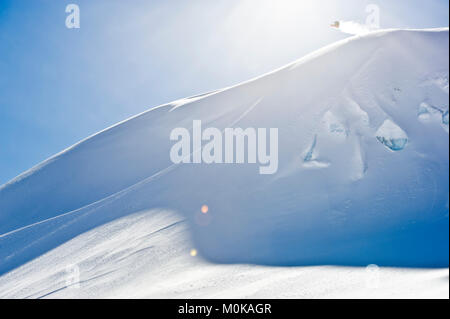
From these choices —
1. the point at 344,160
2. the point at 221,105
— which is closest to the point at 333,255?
the point at 344,160

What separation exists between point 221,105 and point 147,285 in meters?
14.4

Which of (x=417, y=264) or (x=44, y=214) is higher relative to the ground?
(x=44, y=214)

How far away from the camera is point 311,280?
8367 millimetres

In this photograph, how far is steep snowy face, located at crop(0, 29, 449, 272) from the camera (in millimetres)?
10312

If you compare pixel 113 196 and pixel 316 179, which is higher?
pixel 316 179

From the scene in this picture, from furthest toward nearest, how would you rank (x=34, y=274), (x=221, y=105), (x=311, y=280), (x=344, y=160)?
(x=221, y=105)
(x=344, y=160)
(x=34, y=274)
(x=311, y=280)

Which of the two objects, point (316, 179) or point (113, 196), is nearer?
point (316, 179)

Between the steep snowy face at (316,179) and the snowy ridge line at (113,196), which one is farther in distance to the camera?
the snowy ridge line at (113,196)

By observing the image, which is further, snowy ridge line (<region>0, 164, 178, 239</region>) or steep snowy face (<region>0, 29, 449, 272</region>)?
snowy ridge line (<region>0, 164, 178, 239</region>)

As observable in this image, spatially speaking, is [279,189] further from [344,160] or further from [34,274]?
[34,274]

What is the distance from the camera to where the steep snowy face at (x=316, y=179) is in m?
10.3

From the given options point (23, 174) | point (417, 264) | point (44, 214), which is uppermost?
point (23, 174)

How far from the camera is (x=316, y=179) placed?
13.0m
